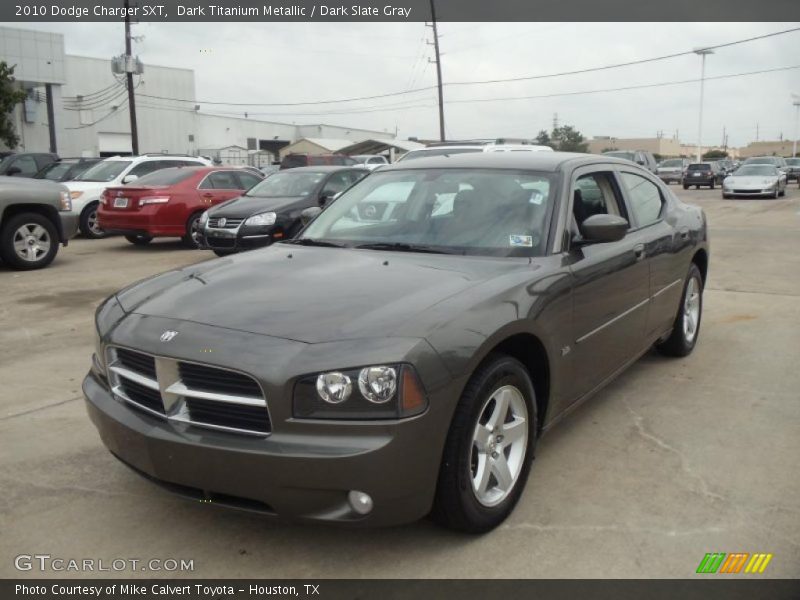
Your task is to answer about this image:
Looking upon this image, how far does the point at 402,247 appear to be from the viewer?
384cm

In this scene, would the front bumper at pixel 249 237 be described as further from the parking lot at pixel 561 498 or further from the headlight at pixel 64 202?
the parking lot at pixel 561 498

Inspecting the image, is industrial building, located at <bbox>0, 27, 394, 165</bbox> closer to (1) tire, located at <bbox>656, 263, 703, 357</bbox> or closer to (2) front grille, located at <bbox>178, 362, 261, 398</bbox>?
(1) tire, located at <bbox>656, 263, 703, 357</bbox>

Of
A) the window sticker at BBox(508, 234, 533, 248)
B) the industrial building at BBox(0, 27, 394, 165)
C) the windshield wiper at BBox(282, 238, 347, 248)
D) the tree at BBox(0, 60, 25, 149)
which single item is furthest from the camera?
the industrial building at BBox(0, 27, 394, 165)

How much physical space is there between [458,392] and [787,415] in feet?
8.97

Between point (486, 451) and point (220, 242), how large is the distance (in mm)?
8461

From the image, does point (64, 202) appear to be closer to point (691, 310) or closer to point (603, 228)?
point (691, 310)

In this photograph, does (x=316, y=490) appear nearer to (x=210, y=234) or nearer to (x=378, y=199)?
(x=378, y=199)

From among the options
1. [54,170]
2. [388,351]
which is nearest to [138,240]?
[54,170]

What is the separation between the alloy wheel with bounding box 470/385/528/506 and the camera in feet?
9.86

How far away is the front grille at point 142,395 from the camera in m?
2.89

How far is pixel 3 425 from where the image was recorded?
171 inches

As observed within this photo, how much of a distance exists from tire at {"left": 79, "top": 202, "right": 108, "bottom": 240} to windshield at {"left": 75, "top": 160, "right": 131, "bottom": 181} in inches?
29.1

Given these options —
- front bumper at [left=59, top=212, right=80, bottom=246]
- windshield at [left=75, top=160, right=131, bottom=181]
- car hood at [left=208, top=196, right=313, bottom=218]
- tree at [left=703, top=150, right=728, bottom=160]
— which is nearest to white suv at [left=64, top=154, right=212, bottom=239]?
windshield at [left=75, top=160, right=131, bottom=181]

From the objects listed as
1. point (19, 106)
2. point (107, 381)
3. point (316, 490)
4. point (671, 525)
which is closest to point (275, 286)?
point (107, 381)
